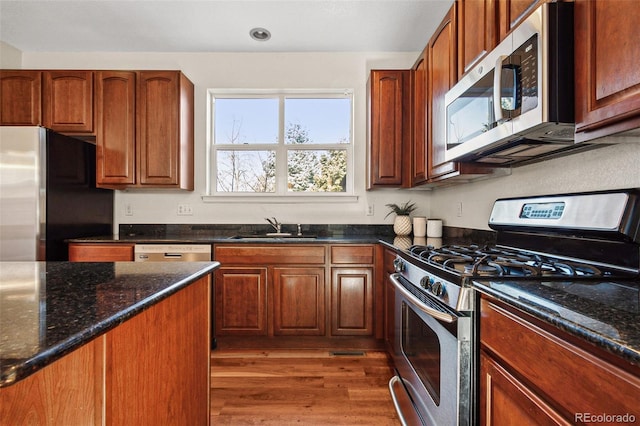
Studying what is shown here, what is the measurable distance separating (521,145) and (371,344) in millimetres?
1829

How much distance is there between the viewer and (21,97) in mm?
2709

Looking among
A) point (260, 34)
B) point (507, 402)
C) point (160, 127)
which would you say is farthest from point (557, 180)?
point (160, 127)

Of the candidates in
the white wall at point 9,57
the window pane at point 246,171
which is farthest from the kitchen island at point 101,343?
the white wall at point 9,57

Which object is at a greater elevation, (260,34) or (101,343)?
(260,34)

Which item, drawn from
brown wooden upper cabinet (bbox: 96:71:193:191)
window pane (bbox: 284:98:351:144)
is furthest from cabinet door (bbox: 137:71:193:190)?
window pane (bbox: 284:98:351:144)

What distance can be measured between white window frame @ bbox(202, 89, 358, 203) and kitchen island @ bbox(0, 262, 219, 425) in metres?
1.86

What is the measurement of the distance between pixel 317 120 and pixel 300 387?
2356mm

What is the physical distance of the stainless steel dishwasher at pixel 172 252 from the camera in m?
2.44

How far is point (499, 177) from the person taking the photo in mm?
1919

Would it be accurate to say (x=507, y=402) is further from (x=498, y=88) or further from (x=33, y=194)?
(x=33, y=194)

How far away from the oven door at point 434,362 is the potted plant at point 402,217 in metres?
1.09

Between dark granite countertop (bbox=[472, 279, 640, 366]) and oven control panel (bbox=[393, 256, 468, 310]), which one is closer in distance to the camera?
dark granite countertop (bbox=[472, 279, 640, 366])

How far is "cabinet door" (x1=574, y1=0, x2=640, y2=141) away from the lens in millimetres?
811

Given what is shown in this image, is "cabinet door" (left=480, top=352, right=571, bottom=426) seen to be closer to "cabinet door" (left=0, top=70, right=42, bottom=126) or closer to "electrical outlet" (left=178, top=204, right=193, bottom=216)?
"electrical outlet" (left=178, top=204, right=193, bottom=216)
